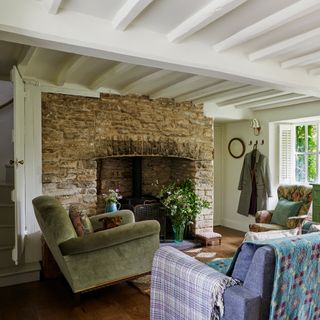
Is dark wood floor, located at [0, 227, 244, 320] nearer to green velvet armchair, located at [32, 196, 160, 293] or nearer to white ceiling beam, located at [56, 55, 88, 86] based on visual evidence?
green velvet armchair, located at [32, 196, 160, 293]

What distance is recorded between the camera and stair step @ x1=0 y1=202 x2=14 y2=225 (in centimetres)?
356

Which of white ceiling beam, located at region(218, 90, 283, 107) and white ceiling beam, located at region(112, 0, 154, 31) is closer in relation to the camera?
white ceiling beam, located at region(112, 0, 154, 31)

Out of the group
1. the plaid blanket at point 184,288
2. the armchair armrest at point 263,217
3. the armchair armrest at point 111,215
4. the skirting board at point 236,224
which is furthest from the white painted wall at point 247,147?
the plaid blanket at point 184,288

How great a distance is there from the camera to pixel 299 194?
4.45 metres

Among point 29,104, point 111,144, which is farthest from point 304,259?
point 29,104

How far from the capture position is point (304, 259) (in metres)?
1.80

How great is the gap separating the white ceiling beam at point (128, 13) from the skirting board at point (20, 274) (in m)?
2.71

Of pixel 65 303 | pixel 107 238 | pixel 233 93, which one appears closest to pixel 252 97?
pixel 233 93

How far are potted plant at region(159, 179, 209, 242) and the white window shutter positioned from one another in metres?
1.50

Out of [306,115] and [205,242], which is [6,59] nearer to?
[205,242]

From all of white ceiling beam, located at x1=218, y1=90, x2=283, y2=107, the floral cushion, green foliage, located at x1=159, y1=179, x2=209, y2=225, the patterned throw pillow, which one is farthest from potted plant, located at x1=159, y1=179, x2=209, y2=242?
the patterned throw pillow

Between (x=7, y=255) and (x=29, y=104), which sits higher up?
(x=29, y=104)

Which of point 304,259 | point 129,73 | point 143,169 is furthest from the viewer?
point 143,169

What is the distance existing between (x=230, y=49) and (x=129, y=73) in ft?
4.03
